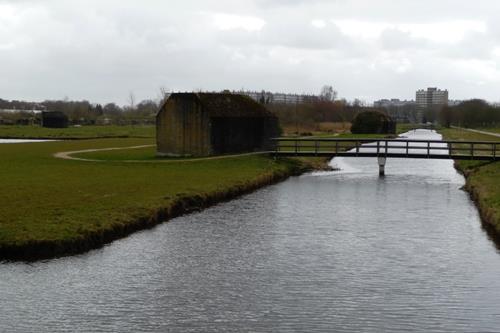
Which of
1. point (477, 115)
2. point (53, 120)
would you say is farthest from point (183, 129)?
point (477, 115)

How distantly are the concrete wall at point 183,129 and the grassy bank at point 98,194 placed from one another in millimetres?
3620

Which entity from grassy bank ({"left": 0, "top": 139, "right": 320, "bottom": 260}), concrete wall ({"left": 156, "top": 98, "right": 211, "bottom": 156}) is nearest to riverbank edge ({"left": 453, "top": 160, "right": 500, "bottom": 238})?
grassy bank ({"left": 0, "top": 139, "right": 320, "bottom": 260})

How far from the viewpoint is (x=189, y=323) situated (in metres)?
13.0

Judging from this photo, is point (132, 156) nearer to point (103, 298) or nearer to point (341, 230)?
point (341, 230)

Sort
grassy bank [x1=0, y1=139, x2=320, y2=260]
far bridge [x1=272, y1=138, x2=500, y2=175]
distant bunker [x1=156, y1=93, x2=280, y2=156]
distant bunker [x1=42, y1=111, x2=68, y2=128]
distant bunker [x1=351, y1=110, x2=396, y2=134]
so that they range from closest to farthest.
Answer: grassy bank [x1=0, y1=139, x2=320, y2=260], far bridge [x1=272, y1=138, x2=500, y2=175], distant bunker [x1=156, y1=93, x2=280, y2=156], distant bunker [x1=351, y1=110, x2=396, y2=134], distant bunker [x1=42, y1=111, x2=68, y2=128]

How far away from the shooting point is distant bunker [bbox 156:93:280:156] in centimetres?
4506

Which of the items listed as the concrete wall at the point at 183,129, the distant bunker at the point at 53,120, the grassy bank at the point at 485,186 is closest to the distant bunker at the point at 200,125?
the concrete wall at the point at 183,129

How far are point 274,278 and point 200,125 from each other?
98.0 feet

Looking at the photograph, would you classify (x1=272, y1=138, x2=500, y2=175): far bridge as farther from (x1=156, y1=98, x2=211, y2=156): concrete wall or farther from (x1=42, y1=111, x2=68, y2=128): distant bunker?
(x1=42, y1=111, x2=68, y2=128): distant bunker

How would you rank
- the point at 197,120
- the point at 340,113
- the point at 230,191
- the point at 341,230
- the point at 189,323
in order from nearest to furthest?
the point at 189,323 < the point at 341,230 < the point at 230,191 < the point at 197,120 < the point at 340,113

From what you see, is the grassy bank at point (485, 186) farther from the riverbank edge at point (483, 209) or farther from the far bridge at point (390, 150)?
the far bridge at point (390, 150)

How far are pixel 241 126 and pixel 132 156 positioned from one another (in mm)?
8614

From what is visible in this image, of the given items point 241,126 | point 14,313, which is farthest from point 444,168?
point 14,313

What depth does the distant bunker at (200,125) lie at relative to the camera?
148 ft
